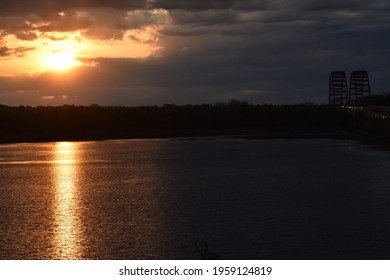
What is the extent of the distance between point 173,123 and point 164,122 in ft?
3.44

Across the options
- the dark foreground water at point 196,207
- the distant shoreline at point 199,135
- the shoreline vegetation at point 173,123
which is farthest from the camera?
→ the shoreline vegetation at point 173,123

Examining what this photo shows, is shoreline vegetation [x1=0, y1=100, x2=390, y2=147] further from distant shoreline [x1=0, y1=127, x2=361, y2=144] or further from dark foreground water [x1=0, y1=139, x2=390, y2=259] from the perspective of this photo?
dark foreground water [x1=0, y1=139, x2=390, y2=259]

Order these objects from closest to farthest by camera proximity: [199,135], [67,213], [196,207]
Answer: [67,213] < [196,207] < [199,135]

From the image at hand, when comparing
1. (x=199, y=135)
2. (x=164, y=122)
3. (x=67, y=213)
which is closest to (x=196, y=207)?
Answer: (x=67, y=213)

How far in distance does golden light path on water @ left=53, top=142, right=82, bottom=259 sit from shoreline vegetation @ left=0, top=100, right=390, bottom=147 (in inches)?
1410

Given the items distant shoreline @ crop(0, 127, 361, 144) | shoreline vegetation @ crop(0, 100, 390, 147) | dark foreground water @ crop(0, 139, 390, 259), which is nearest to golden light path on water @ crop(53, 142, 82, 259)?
dark foreground water @ crop(0, 139, 390, 259)

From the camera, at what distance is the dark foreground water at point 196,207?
19.0m

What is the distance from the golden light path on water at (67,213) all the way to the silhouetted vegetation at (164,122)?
3834cm

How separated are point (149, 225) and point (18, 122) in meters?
65.2

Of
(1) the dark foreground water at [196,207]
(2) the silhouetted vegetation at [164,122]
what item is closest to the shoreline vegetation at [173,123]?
(2) the silhouetted vegetation at [164,122]

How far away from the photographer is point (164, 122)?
92.0 meters

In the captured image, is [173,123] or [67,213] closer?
[67,213]

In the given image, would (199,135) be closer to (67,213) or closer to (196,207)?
(196,207)

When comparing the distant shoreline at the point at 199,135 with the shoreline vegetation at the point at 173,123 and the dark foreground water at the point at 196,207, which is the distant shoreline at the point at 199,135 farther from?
the dark foreground water at the point at 196,207
